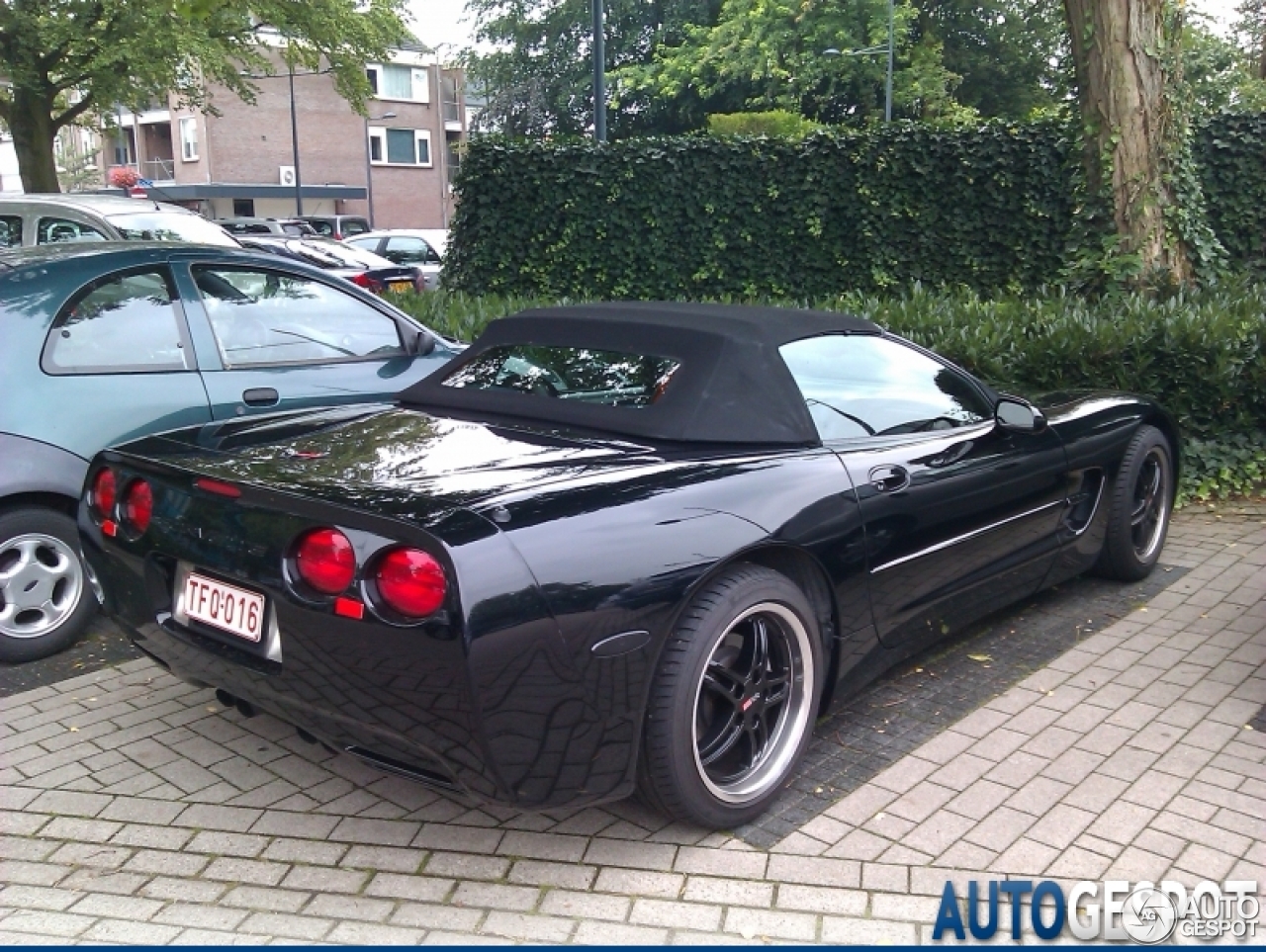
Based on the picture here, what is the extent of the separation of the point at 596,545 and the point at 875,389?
1.73 meters

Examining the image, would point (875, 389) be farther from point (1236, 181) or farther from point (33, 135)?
point (33, 135)

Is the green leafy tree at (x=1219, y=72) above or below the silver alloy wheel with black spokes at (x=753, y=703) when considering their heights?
above

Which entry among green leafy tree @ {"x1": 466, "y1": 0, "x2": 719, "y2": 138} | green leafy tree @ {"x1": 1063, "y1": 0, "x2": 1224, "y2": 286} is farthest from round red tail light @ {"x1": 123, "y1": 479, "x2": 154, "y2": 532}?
green leafy tree @ {"x1": 466, "y1": 0, "x2": 719, "y2": 138}

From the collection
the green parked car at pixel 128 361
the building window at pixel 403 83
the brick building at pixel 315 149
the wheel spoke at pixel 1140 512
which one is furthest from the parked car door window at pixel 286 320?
the building window at pixel 403 83

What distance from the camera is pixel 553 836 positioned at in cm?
345

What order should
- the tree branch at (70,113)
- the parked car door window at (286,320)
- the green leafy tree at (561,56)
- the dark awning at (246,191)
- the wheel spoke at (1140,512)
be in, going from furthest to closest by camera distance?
the dark awning at (246,191), the green leafy tree at (561,56), the tree branch at (70,113), the wheel spoke at (1140,512), the parked car door window at (286,320)

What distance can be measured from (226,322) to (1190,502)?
565 centimetres

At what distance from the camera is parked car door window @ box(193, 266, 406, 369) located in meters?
5.38

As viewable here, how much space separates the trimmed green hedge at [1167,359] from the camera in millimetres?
7164

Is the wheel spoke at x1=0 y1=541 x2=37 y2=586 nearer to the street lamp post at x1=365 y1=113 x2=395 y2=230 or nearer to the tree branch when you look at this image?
the tree branch

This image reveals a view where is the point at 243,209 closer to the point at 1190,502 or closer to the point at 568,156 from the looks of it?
the point at 568,156

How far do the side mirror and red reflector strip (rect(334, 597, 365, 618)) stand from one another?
8.94 ft

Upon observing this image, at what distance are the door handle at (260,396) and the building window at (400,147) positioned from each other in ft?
190

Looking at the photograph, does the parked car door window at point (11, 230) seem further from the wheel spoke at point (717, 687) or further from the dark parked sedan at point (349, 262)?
the wheel spoke at point (717, 687)
